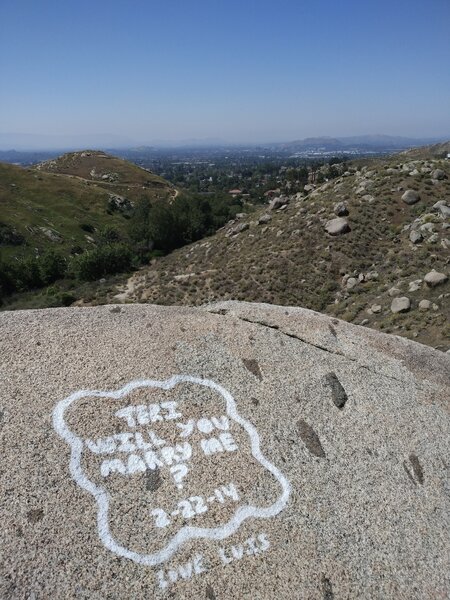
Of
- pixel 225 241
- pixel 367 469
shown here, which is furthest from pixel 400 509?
pixel 225 241

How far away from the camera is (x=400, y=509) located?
11609 mm

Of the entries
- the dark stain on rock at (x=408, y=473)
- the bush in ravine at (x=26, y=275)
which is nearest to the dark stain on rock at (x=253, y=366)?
the dark stain on rock at (x=408, y=473)

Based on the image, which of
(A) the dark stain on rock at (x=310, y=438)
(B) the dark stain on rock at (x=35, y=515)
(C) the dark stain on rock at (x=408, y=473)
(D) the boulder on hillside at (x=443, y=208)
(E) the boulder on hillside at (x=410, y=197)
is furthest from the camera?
(E) the boulder on hillside at (x=410, y=197)

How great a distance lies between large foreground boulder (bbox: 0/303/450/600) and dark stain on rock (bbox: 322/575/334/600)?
0.08ft

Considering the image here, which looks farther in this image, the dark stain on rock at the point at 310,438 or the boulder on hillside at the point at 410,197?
the boulder on hillside at the point at 410,197

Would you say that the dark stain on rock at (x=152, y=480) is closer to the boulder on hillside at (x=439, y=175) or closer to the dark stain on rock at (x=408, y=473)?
the dark stain on rock at (x=408, y=473)

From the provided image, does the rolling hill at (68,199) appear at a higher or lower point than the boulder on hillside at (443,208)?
lower

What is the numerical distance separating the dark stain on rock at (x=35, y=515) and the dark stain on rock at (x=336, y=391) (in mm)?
8916

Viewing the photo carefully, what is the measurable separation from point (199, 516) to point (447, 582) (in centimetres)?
612

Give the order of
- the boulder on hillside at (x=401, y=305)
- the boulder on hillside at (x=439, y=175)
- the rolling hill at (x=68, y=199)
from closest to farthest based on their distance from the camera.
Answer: the boulder on hillside at (x=401, y=305)
the boulder on hillside at (x=439, y=175)
the rolling hill at (x=68, y=199)

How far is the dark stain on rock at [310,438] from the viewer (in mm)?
12328

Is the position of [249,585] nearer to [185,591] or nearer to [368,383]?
[185,591]

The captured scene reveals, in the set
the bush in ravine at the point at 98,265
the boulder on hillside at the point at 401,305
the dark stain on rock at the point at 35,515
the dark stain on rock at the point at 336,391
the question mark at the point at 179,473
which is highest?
the dark stain on rock at the point at 35,515

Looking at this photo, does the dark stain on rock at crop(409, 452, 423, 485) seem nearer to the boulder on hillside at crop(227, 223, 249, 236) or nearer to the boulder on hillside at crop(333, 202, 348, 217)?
the boulder on hillside at crop(333, 202, 348, 217)
